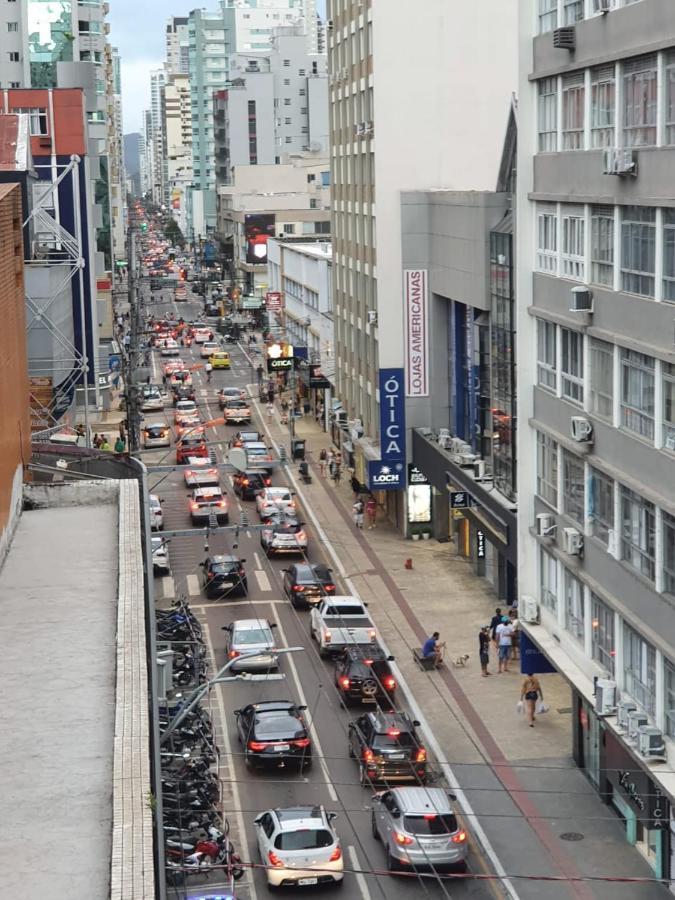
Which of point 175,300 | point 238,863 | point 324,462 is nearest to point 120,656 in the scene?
point 238,863

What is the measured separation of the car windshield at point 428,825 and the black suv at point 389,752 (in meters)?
3.63

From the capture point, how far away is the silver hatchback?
24953 mm

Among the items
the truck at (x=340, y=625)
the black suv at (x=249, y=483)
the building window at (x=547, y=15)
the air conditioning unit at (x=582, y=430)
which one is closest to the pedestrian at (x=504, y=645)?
the truck at (x=340, y=625)

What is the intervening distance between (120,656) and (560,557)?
12368 mm

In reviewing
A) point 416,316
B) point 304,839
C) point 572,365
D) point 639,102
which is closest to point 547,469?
point 572,365

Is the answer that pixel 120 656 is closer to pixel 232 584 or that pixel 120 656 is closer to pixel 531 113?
pixel 531 113

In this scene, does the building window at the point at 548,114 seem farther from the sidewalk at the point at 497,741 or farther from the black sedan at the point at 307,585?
the black sedan at the point at 307,585

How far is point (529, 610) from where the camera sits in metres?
30.3

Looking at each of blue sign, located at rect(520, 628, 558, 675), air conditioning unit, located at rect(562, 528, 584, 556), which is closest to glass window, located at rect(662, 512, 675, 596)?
air conditioning unit, located at rect(562, 528, 584, 556)

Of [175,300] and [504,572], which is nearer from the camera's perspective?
[504,572]

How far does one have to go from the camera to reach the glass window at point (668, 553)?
73.9ft

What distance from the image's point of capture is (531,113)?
28.7m

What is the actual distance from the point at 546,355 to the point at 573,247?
277 cm

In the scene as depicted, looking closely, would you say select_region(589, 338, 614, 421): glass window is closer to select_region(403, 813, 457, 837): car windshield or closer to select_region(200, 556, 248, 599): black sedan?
select_region(403, 813, 457, 837): car windshield
